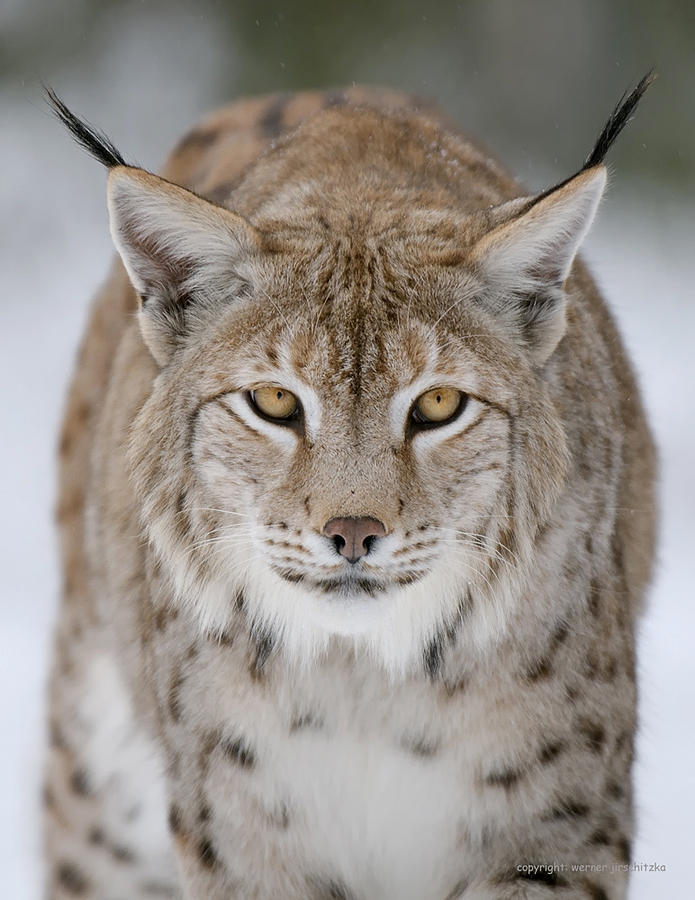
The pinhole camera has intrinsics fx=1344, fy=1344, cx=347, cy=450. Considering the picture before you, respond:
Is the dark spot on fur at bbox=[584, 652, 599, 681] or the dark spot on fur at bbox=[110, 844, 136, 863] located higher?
the dark spot on fur at bbox=[584, 652, 599, 681]

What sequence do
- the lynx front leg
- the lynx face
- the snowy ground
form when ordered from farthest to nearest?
the snowy ground
the lynx front leg
the lynx face

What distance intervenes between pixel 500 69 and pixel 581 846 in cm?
982

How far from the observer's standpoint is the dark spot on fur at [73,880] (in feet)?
15.1

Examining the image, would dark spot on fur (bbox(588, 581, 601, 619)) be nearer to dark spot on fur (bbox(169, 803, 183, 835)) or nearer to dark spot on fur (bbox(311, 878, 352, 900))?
dark spot on fur (bbox(311, 878, 352, 900))

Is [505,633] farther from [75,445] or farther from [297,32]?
[297,32]

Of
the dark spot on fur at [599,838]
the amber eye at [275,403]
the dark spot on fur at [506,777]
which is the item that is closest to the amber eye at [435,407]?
the amber eye at [275,403]

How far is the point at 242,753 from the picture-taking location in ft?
10.1

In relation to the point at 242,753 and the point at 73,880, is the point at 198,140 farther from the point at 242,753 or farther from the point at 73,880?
the point at 73,880

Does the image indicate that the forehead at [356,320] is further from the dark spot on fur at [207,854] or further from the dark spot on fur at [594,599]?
the dark spot on fur at [207,854]

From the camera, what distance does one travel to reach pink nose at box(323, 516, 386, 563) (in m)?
2.52

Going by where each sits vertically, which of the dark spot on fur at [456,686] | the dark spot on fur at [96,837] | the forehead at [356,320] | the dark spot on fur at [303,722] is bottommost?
the dark spot on fur at [96,837]

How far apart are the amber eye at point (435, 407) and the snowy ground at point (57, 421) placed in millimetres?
1268

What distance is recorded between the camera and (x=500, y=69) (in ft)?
38.8

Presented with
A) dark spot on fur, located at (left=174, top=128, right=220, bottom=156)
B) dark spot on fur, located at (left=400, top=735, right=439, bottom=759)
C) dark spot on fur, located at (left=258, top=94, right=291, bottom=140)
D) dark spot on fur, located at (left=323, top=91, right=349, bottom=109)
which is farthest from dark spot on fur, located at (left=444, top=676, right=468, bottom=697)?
dark spot on fur, located at (left=174, top=128, right=220, bottom=156)
